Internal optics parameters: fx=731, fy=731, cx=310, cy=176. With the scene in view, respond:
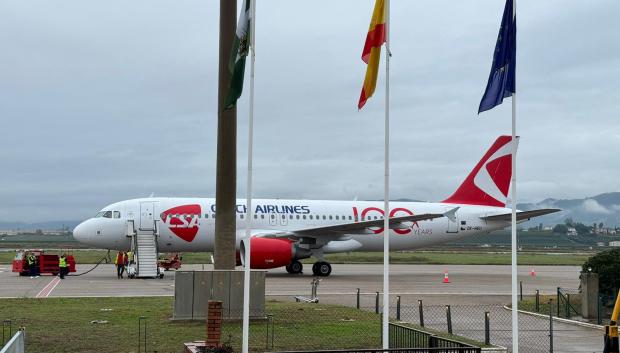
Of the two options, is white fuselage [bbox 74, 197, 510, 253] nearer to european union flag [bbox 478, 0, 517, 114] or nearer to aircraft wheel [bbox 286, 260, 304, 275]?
aircraft wheel [bbox 286, 260, 304, 275]

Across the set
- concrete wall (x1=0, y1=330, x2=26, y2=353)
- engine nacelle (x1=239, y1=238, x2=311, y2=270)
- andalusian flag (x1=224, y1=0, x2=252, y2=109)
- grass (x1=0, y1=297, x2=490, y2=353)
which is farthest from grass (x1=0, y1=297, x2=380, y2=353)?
engine nacelle (x1=239, y1=238, x2=311, y2=270)

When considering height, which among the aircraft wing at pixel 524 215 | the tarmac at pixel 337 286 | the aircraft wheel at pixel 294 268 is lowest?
the tarmac at pixel 337 286

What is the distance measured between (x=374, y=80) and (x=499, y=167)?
27712mm

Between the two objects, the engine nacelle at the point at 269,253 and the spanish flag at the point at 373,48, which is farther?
the engine nacelle at the point at 269,253

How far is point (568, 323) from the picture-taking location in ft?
61.6

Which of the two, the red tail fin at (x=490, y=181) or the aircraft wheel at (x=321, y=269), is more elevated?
the red tail fin at (x=490, y=181)

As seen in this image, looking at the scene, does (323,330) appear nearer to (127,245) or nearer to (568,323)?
(568,323)

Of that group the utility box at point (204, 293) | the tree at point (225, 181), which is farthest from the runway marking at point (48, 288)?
the tree at point (225, 181)

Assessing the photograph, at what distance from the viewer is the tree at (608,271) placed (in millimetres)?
21328

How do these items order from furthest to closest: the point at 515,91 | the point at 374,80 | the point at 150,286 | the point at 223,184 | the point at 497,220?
the point at 497,220, the point at 150,286, the point at 223,184, the point at 374,80, the point at 515,91

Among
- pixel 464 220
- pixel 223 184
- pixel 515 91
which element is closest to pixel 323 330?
pixel 223 184

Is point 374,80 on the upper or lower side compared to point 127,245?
upper

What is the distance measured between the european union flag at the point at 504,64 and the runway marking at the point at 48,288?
658 inches

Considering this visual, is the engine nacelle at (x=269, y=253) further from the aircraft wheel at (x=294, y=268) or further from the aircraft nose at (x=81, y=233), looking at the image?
the aircraft nose at (x=81, y=233)
